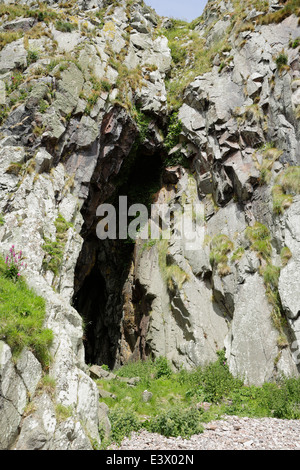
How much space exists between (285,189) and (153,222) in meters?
7.94

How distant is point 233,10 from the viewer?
69.5ft

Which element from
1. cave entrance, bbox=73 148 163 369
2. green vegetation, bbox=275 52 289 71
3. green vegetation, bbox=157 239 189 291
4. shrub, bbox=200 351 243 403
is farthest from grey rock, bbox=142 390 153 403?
green vegetation, bbox=275 52 289 71

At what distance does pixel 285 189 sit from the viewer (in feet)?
39.7

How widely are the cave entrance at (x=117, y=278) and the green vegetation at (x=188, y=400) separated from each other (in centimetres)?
562

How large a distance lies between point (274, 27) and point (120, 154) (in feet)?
37.1

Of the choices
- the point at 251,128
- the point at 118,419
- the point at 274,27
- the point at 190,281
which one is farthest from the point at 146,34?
the point at 118,419

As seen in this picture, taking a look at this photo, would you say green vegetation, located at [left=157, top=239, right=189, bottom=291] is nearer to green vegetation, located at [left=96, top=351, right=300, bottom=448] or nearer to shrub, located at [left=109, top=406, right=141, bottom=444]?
green vegetation, located at [left=96, top=351, right=300, bottom=448]

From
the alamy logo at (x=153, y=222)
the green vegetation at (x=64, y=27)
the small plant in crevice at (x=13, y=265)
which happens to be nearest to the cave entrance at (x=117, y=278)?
the alamy logo at (x=153, y=222)

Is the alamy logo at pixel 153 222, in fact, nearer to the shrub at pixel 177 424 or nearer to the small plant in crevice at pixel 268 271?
the small plant in crevice at pixel 268 271

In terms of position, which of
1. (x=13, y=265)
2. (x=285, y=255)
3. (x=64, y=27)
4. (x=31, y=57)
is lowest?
(x=13, y=265)

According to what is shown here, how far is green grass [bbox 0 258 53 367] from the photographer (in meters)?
5.64

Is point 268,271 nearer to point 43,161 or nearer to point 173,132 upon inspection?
point 43,161

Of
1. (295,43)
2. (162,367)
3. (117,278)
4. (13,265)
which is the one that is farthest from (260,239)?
(295,43)

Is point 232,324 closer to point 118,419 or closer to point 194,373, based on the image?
point 194,373
